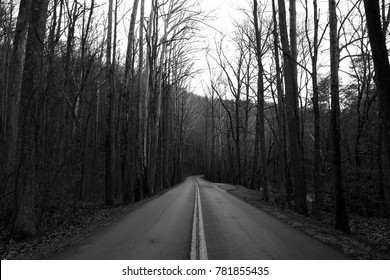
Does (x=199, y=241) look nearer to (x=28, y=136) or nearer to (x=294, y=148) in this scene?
(x=28, y=136)

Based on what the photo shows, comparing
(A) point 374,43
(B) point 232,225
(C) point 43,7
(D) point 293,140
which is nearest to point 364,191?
(D) point 293,140

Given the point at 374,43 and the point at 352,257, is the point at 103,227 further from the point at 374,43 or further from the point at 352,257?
the point at 374,43

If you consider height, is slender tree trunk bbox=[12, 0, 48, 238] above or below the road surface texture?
above

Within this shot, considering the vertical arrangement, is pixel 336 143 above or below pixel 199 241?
above

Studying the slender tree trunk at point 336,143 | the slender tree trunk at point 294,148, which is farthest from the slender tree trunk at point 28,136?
the slender tree trunk at point 294,148

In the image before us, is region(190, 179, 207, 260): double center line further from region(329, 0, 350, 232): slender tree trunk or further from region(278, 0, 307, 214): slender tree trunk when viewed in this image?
region(278, 0, 307, 214): slender tree trunk

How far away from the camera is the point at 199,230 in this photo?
8250mm

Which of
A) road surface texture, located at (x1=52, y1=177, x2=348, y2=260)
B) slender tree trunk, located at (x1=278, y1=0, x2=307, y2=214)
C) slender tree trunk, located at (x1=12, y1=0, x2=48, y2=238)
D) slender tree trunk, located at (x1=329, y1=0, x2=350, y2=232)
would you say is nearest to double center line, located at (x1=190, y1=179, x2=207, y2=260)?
road surface texture, located at (x1=52, y1=177, x2=348, y2=260)

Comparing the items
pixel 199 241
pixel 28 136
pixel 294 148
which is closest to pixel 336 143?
pixel 294 148

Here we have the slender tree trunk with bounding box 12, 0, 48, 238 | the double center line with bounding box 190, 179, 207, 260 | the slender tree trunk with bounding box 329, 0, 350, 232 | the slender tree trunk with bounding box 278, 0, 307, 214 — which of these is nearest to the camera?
the double center line with bounding box 190, 179, 207, 260

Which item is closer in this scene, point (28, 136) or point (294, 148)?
point (28, 136)

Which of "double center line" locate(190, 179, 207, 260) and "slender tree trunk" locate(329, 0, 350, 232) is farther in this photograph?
"slender tree trunk" locate(329, 0, 350, 232)

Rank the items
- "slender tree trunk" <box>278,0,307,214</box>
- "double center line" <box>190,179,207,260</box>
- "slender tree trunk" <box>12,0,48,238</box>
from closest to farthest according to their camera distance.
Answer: "double center line" <box>190,179,207,260</box>
"slender tree trunk" <box>12,0,48,238</box>
"slender tree trunk" <box>278,0,307,214</box>

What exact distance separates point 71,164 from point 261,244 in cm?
1181
